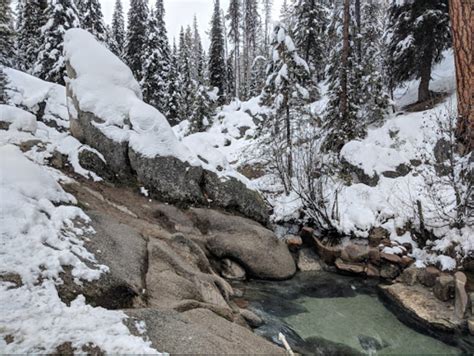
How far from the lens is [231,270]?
7812 mm

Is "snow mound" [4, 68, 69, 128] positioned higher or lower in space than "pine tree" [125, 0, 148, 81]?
lower

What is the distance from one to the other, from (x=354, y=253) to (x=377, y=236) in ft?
2.79

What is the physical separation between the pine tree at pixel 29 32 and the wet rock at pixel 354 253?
73.3 ft

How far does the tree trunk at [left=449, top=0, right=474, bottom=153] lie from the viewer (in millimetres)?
5633

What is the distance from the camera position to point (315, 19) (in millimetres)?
22906

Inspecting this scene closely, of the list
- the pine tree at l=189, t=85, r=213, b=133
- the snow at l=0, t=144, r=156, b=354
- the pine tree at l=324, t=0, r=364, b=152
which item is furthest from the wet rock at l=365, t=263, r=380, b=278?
the pine tree at l=189, t=85, r=213, b=133

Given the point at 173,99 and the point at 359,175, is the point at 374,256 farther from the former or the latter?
the point at 173,99

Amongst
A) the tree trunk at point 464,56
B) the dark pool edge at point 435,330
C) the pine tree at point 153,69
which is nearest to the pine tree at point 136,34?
the pine tree at point 153,69

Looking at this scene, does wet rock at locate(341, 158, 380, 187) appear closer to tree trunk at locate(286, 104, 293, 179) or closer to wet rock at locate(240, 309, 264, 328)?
tree trunk at locate(286, 104, 293, 179)

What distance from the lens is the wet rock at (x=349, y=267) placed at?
27.1ft

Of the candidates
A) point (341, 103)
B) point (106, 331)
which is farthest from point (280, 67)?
point (106, 331)

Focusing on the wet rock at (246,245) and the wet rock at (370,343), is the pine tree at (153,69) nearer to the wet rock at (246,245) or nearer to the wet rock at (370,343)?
the wet rock at (246,245)

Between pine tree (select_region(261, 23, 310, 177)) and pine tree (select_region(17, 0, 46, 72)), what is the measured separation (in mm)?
16719

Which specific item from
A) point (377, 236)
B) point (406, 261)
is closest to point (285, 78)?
point (377, 236)
